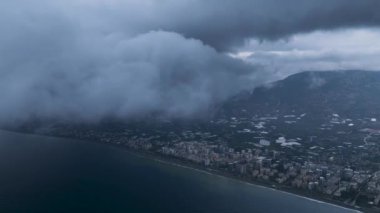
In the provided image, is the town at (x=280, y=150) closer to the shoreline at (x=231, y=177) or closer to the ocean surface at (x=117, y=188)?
the shoreline at (x=231, y=177)

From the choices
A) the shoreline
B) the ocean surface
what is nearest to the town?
the shoreline

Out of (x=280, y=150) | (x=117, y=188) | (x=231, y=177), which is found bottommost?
(x=117, y=188)

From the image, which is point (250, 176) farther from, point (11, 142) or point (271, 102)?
point (271, 102)

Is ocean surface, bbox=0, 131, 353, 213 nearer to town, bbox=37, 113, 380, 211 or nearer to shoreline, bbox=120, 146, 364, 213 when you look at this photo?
shoreline, bbox=120, 146, 364, 213

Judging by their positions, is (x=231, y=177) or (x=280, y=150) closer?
(x=231, y=177)

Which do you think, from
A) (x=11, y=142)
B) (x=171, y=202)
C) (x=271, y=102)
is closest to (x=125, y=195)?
(x=171, y=202)

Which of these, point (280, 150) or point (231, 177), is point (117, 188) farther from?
point (280, 150)

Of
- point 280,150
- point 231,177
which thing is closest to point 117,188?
point 231,177

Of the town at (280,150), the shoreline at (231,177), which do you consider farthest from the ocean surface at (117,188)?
the town at (280,150)
